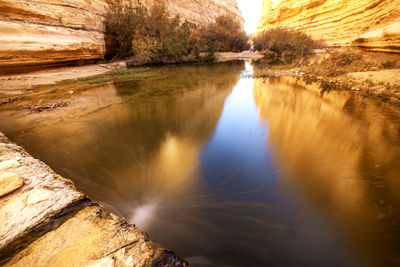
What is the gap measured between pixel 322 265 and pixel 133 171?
86.3 inches

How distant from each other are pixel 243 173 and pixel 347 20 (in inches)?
937

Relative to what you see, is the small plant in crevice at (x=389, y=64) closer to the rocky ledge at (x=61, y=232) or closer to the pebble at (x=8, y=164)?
the rocky ledge at (x=61, y=232)

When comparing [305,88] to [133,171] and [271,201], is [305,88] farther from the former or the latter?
[133,171]

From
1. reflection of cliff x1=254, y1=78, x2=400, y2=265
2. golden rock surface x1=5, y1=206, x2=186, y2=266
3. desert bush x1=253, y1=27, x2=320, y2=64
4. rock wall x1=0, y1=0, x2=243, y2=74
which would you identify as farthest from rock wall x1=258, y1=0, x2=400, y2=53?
rock wall x1=0, y1=0, x2=243, y2=74

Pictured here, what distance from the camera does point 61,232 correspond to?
106cm

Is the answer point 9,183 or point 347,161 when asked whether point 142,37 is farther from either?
point 347,161

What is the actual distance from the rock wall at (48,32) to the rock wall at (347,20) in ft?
53.8

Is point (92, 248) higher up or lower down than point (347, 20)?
lower down

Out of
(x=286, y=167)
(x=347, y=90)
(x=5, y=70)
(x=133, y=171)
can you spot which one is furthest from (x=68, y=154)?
(x=5, y=70)

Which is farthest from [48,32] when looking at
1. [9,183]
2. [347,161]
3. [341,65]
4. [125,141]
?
[341,65]

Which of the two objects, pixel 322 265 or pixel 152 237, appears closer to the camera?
pixel 322 265

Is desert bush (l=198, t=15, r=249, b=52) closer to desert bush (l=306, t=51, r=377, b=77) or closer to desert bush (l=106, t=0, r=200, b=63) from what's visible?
desert bush (l=106, t=0, r=200, b=63)

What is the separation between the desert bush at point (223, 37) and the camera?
779 inches

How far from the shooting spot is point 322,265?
1.29 m
